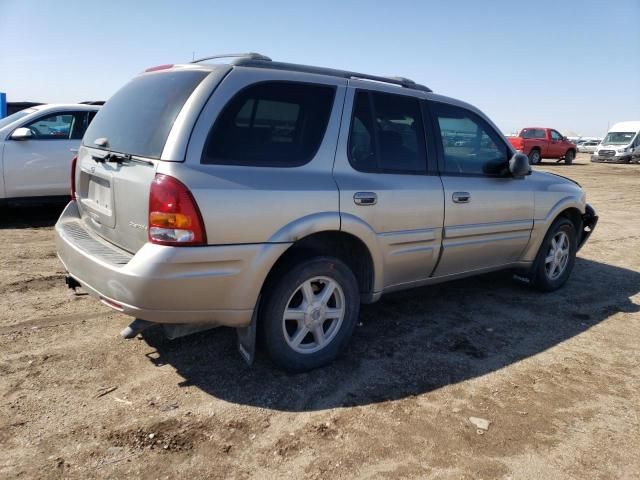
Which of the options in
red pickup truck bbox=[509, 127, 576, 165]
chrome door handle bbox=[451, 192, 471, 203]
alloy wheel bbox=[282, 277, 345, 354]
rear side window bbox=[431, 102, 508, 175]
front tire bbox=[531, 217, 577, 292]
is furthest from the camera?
red pickup truck bbox=[509, 127, 576, 165]

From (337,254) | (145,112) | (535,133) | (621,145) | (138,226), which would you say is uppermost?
(535,133)

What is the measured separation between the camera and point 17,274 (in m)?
5.10

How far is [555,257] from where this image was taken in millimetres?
5320

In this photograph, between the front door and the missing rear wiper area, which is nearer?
the missing rear wiper area

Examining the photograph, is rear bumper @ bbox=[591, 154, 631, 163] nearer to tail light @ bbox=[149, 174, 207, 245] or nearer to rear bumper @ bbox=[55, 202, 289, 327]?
rear bumper @ bbox=[55, 202, 289, 327]

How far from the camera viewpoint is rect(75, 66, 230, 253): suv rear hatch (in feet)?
9.36

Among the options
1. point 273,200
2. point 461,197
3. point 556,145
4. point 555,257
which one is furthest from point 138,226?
point 556,145

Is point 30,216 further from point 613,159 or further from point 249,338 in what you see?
point 613,159

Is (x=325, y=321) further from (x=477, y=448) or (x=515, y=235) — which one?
(x=515, y=235)

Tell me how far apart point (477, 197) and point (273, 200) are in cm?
200

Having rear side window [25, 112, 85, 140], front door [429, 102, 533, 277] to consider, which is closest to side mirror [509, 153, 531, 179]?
front door [429, 102, 533, 277]

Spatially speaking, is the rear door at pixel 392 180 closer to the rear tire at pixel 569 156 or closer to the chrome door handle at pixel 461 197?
the chrome door handle at pixel 461 197

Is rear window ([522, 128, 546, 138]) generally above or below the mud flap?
above

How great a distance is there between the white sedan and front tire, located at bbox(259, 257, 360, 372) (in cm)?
564
